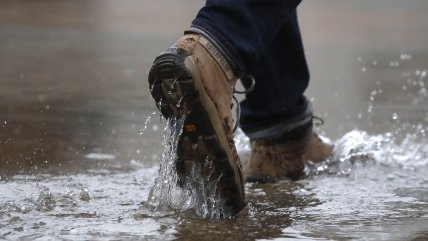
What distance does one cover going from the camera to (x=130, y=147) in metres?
2.91

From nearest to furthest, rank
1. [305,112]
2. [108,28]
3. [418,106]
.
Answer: [305,112], [418,106], [108,28]

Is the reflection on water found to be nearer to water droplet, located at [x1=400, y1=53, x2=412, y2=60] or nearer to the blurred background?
the blurred background

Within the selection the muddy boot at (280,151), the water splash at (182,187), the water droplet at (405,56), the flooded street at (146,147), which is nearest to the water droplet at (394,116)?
the flooded street at (146,147)

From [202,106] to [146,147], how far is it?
1.14 metres

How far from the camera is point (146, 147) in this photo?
296cm

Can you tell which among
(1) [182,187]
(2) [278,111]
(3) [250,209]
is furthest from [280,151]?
(1) [182,187]

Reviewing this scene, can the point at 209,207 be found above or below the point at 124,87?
below

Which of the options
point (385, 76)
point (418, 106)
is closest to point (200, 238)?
point (418, 106)

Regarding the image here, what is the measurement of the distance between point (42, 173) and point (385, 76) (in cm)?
286

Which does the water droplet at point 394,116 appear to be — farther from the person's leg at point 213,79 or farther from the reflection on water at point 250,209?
the person's leg at point 213,79

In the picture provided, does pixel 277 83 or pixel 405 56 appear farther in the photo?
pixel 405 56

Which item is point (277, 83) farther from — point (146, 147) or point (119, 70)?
point (119, 70)

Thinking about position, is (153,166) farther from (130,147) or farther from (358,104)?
(358,104)

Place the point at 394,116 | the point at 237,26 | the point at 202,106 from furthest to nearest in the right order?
the point at 394,116 → the point at 237,26 → the point at 202,106
